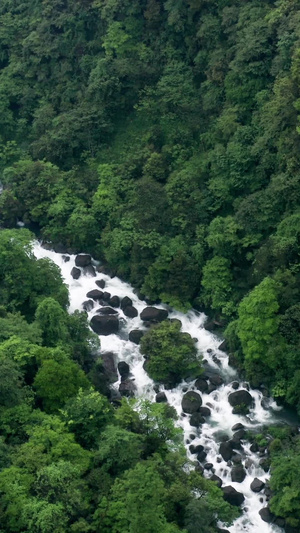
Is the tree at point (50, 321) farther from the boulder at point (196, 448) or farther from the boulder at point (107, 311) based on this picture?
the boulder at point (196, 448)

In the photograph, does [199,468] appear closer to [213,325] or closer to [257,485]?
[257,485]

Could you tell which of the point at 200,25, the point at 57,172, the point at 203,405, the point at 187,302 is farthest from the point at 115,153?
the point at 203,405

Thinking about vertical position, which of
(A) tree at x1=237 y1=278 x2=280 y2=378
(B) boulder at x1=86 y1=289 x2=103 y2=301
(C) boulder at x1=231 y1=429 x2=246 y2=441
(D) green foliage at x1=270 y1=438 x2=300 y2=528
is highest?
(A) tree at x1=237 y1=278 x2=280 y2=378

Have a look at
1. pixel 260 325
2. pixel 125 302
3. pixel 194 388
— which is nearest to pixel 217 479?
pixel 194 388

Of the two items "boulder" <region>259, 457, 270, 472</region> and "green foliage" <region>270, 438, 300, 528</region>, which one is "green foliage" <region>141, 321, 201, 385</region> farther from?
"green foliage" <region>270, 438, 300, 528</region>

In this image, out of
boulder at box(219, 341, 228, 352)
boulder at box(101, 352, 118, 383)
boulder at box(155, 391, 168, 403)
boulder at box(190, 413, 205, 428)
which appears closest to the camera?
boulder at box(190, 413, 205, 428)

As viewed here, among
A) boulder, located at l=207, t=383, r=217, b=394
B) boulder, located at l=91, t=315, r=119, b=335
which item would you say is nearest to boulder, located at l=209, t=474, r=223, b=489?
boulder, located at l=207, t=383, r=217, b=394

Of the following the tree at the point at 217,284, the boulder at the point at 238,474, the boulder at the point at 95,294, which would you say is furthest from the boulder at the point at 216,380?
the boulder at the point at 95,294
